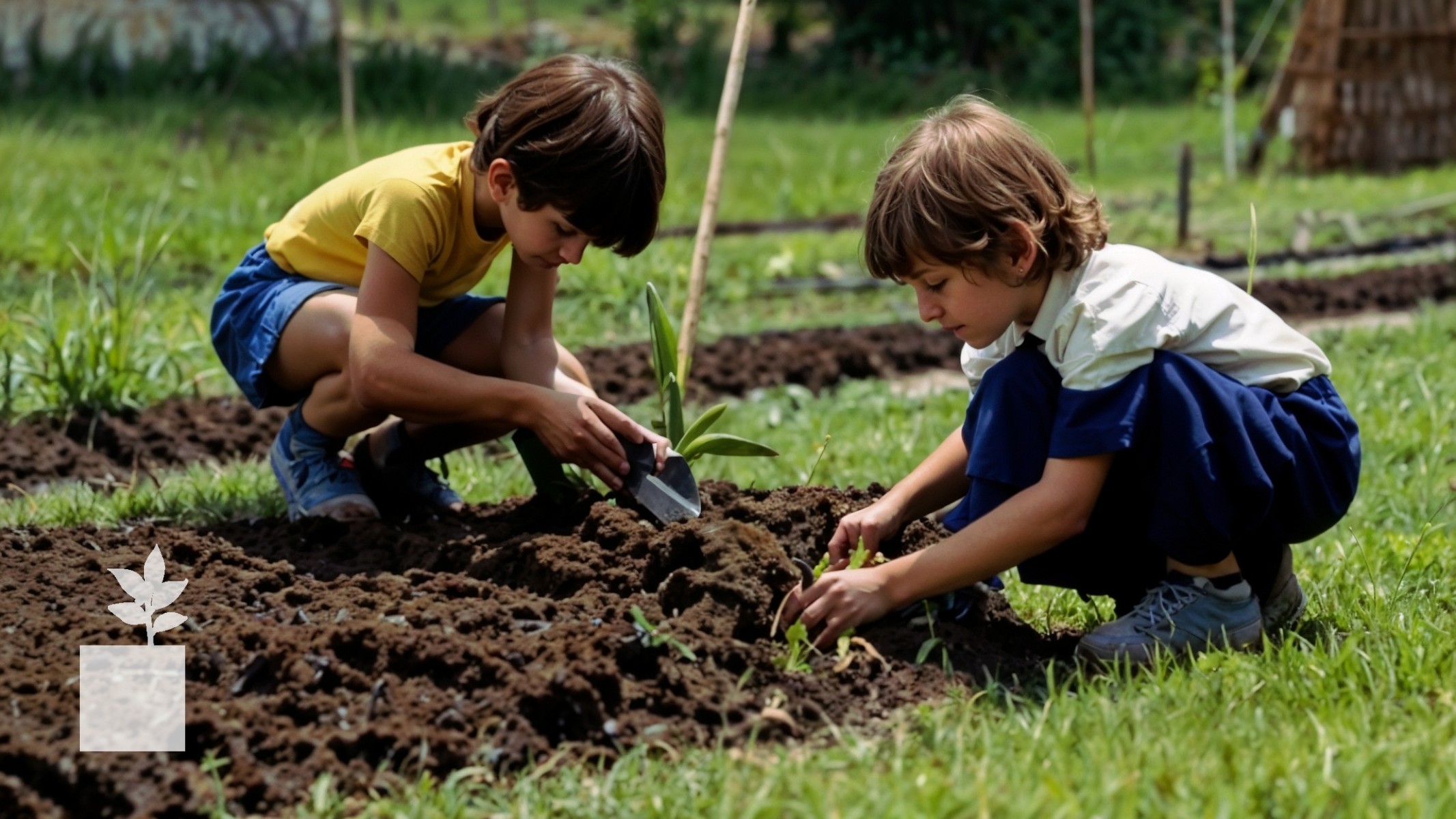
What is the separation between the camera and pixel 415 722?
2205mm

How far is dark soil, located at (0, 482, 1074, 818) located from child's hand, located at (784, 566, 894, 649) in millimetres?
66

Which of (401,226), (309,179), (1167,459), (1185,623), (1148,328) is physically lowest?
(1185,623)

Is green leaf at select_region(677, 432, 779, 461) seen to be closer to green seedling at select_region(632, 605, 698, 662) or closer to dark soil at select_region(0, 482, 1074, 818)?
dark soil at select_region(0, 482, 1074, 818)

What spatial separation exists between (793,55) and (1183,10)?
491 cm

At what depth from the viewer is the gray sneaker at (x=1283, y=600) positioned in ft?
9.09

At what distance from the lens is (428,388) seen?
314cm

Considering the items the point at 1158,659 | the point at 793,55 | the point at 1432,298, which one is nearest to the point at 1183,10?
the point at 793,55

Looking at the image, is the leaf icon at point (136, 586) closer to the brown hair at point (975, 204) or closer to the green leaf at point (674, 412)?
the green leaf at point (674, 412)

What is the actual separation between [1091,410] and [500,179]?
129cm

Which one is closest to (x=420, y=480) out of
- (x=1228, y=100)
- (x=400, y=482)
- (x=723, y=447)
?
(x=400, y=482)

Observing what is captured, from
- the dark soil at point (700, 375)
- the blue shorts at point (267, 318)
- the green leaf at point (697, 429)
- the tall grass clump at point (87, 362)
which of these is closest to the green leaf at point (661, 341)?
the green leaf at point (697, 429)

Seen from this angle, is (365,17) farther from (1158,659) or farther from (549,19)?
(1158,659)

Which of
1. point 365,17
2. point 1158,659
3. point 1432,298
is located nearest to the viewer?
point 1158,659

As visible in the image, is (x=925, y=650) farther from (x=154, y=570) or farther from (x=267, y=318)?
(x=267, y=318)
